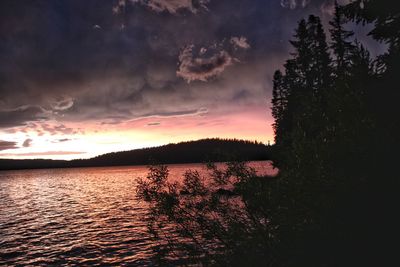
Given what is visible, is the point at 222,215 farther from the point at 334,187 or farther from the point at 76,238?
the point at 76,238

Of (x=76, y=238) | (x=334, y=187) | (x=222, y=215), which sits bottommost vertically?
(x=76, y=238)

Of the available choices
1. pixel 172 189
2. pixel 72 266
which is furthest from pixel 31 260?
pixel 172 189

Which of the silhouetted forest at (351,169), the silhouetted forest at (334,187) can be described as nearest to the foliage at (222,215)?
the silhouetted forest at (334,187)

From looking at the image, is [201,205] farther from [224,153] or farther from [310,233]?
[310,233]

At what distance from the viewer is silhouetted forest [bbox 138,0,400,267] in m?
8.72

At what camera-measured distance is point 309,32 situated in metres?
40.2

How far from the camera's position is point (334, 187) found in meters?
9.07

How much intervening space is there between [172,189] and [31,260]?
1806 cm

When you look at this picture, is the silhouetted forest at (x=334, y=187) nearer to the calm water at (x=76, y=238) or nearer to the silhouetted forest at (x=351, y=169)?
the silhouetted forest at (x=351, y=169)

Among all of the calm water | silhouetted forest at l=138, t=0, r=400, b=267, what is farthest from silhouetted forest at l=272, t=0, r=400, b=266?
the calm water

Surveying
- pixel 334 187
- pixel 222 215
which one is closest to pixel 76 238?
pixel 222 215

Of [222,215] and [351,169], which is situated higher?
[351,169]

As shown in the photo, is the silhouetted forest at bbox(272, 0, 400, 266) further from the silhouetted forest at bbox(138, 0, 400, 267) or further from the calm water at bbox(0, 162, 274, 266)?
the calm water at bbox(0, 162, 274, 266)

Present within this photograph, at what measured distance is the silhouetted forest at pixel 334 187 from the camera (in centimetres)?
872
